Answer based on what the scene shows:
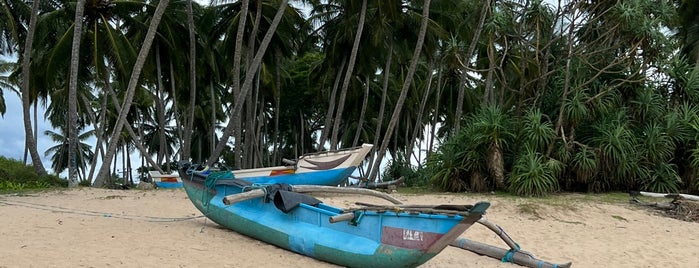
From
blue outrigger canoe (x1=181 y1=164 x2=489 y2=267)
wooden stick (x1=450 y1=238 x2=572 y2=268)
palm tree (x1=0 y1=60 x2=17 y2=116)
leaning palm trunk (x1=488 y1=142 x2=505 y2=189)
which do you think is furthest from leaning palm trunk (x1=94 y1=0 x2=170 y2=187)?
palm tree (x1=0 y1=60 x2=17 y2=116)

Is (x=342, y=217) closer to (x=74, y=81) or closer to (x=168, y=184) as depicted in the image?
(x=74, y=81)

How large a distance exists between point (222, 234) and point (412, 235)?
354 centimetres

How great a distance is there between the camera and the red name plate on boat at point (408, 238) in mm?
5664

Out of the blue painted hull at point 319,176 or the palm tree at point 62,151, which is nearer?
the blue painted hull at point 319,176

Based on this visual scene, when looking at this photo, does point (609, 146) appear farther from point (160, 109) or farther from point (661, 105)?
point (160, 109)

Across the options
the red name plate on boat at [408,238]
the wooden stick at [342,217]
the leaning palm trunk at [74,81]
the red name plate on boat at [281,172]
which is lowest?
the red name plate on boat at [408,238]

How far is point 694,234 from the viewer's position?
9914 millimetres

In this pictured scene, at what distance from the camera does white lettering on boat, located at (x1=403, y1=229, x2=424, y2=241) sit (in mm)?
5727

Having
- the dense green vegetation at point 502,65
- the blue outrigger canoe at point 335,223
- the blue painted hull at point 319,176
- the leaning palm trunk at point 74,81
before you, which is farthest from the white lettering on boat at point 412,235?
the leaning palm trunk at point 74,81

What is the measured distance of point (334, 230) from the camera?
674 cm

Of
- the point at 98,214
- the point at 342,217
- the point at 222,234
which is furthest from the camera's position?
the point at 98,214

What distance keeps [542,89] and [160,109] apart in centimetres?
1521

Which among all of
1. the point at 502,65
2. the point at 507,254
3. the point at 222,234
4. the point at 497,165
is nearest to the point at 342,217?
the point at 507,254

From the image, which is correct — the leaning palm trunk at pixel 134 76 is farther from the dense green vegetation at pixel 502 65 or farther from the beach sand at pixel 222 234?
the beach sand at pixel 222 234
